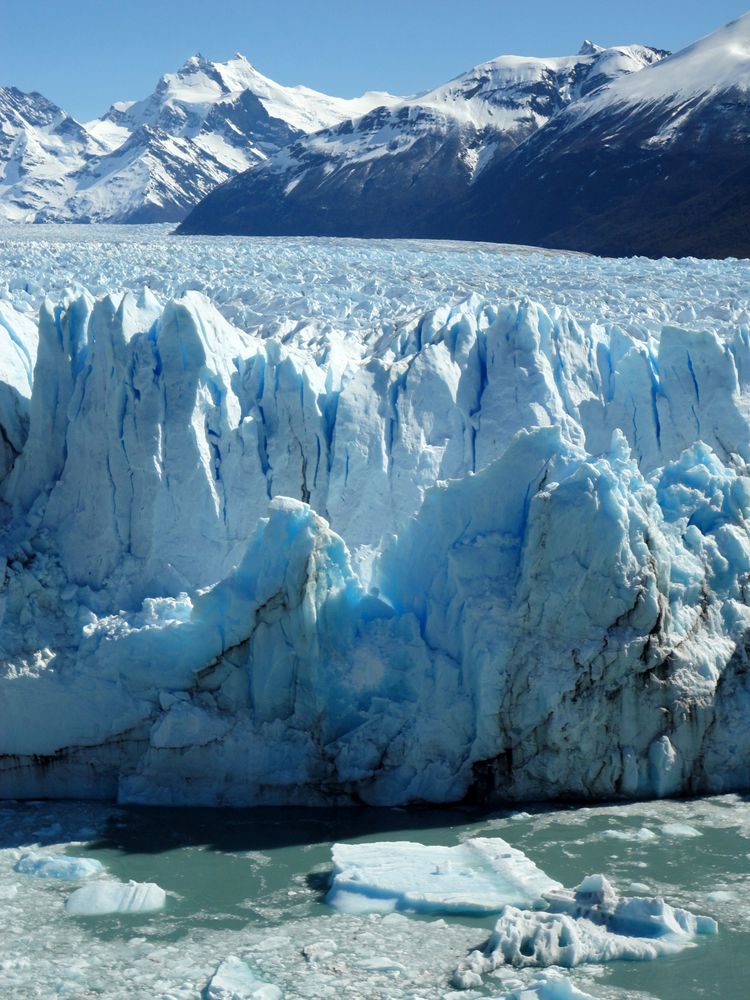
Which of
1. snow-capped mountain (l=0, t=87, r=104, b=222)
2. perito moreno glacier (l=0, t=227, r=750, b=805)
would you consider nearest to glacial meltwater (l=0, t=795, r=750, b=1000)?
perito moreno glacier (l=0, t=227, r=750, b=805)

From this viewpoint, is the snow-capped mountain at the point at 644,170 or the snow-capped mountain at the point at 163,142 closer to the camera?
the snow-capped mountain at the point at 644,170

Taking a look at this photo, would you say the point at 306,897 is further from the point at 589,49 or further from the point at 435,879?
the point at 589,49

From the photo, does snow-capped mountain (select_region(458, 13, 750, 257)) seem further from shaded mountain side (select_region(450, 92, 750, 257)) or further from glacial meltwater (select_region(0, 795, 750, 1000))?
glacial meltwater (select_region(0, 795, 750, 1000))

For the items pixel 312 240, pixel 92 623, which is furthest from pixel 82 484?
pixel 312 240

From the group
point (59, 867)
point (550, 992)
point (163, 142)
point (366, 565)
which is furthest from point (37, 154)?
point (550, 992)

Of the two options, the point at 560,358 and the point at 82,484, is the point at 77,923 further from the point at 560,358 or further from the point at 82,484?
the point at 560,358

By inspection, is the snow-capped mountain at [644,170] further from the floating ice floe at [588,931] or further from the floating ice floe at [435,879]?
the floating ice floe at [588,931]

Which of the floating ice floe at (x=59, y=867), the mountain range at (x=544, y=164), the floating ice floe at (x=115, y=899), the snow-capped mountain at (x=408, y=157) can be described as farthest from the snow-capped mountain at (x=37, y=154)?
the floating ice floe at (x=115, y=899)
